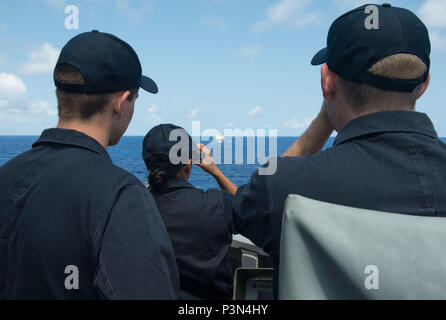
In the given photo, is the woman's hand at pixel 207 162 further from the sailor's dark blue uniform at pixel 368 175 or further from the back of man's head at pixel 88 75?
the sailor's dark blue uniform at pixel 368 175

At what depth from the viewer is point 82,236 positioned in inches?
58.6

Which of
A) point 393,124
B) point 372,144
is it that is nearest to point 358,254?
point 372,144

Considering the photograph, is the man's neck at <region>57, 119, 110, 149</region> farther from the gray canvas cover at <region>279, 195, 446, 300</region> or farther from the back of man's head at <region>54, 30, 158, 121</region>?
the gray canvas cover at <region>279, 195, 446, 300</region>

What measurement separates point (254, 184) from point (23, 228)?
3.42 ft

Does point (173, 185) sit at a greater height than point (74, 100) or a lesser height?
lesser

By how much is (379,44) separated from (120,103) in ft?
4.37

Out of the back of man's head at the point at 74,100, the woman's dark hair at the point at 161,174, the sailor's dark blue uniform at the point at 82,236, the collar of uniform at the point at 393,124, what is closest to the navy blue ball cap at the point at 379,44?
the collar of uniform at the point at 393,124

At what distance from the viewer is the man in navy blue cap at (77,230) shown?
1.45 metres

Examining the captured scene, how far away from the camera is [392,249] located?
3.92ft

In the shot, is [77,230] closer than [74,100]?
Yes

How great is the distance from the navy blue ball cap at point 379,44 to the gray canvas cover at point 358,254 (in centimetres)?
59

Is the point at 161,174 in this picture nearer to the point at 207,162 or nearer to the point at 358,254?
the point at 207,162

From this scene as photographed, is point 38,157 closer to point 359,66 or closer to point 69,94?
point 69,94
